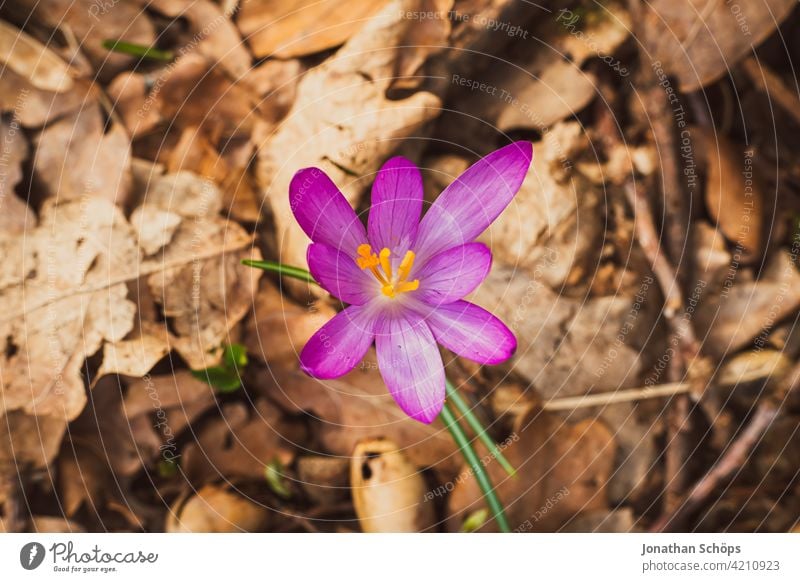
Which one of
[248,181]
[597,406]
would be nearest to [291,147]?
[248,181]

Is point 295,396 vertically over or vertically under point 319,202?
under

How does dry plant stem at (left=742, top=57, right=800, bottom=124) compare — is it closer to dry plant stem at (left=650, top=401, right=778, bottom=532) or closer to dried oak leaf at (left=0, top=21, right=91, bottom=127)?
dry plant stem at (left=650, top=401, right=778, bottom=532)

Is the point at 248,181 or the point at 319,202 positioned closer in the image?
the point at 319,202

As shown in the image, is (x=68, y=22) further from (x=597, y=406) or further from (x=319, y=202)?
(x=597, y=406)

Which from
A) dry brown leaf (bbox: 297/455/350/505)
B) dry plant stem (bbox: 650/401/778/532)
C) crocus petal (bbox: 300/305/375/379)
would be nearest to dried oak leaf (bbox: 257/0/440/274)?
crocus petal (bbox: 300/305/375/379)

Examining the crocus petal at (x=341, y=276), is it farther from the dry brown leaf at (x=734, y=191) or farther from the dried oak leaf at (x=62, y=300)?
the dry brown leaf at (x=734, y=191)
